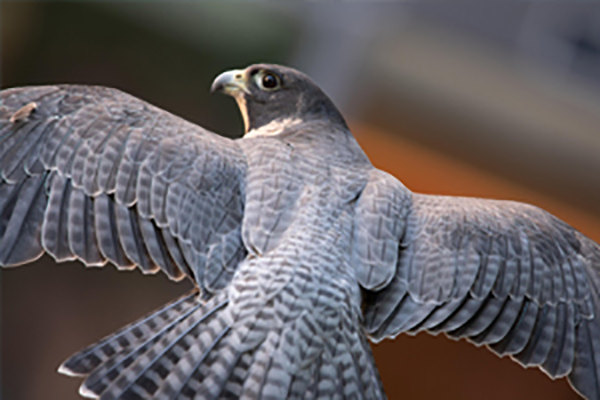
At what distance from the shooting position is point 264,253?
1.62 m

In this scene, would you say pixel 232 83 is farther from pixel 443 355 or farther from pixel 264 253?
pixel 443 355

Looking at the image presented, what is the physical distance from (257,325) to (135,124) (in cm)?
71

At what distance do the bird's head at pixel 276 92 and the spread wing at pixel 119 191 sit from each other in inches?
20.5

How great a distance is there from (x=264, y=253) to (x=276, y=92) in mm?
914

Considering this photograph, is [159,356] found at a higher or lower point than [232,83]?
lower

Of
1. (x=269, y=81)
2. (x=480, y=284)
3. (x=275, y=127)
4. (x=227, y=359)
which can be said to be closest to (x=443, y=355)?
(x=480, y=284)

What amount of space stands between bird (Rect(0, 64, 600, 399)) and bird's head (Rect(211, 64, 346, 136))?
1.15ft

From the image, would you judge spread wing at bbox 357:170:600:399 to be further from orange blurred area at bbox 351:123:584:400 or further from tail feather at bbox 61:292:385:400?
→ orange blurred area at bbox 351:123:584:400

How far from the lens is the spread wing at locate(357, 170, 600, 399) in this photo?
1.73 metres

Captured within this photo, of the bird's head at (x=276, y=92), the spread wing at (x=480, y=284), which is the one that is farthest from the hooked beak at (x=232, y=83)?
the spread wing at (x=480, y=284)

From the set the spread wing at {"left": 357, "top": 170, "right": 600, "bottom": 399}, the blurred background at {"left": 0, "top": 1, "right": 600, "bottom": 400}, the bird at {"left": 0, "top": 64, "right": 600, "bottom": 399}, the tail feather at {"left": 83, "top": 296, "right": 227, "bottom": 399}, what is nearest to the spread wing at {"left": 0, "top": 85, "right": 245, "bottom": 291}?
the bird at {"left": 0, "top": 64, "right": 600, "bottom": 399}

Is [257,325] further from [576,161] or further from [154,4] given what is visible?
[154,4]

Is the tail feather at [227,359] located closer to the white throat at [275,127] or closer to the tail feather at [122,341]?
the tail feather at [122,341]

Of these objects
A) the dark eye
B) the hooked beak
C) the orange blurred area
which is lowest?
the orange blurred area
